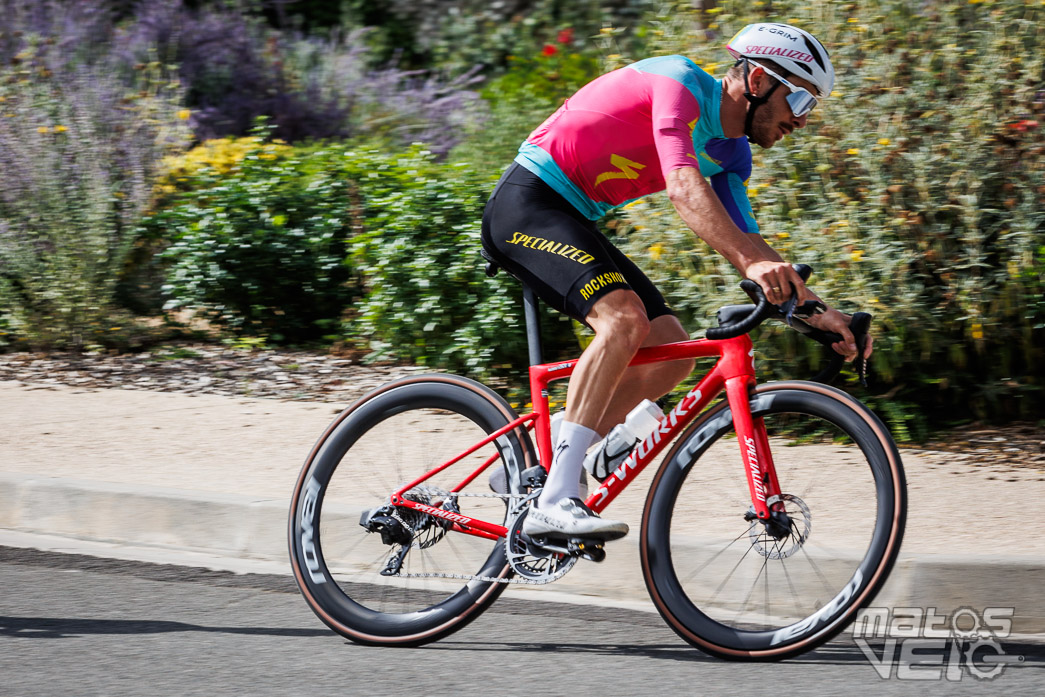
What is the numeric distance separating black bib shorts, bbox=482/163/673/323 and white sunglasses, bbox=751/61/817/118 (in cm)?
70

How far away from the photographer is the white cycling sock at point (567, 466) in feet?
12.9

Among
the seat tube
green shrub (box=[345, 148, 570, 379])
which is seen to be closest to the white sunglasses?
the seat tube

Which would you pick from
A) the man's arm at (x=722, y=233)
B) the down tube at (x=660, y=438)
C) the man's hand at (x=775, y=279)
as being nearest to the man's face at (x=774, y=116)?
the man's arm at (x=722, y=233)

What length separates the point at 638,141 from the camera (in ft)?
12.7

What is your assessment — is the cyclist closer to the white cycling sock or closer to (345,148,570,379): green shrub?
the white cycling sock

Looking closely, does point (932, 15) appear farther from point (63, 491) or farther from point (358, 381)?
point (63, 491)

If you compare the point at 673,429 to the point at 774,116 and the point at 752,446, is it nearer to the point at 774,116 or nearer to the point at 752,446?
the point at 752,446

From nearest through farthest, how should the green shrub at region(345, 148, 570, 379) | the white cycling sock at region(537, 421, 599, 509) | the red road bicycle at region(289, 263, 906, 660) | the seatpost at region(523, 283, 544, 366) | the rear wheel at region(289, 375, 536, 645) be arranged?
the red road bicycle at region(289, 263, 906, 660) → the white cycling sock at region(537, 421, 599, 509) → the seatpost at region(523, 283, 544, 366) → the rear wheel at region(289, 375, 536, 645) → the green shrub at region(345, 148, 570, 379)

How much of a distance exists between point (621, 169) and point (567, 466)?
0.91m

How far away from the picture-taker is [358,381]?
786 cm

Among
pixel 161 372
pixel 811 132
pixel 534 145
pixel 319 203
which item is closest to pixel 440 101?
pixel 319 203

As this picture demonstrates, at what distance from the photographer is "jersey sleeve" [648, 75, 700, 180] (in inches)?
144

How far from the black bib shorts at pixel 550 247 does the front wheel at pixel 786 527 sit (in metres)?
0.52

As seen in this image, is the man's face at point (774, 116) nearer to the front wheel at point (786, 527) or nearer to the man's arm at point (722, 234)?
the man's arm at point (722, 234)
